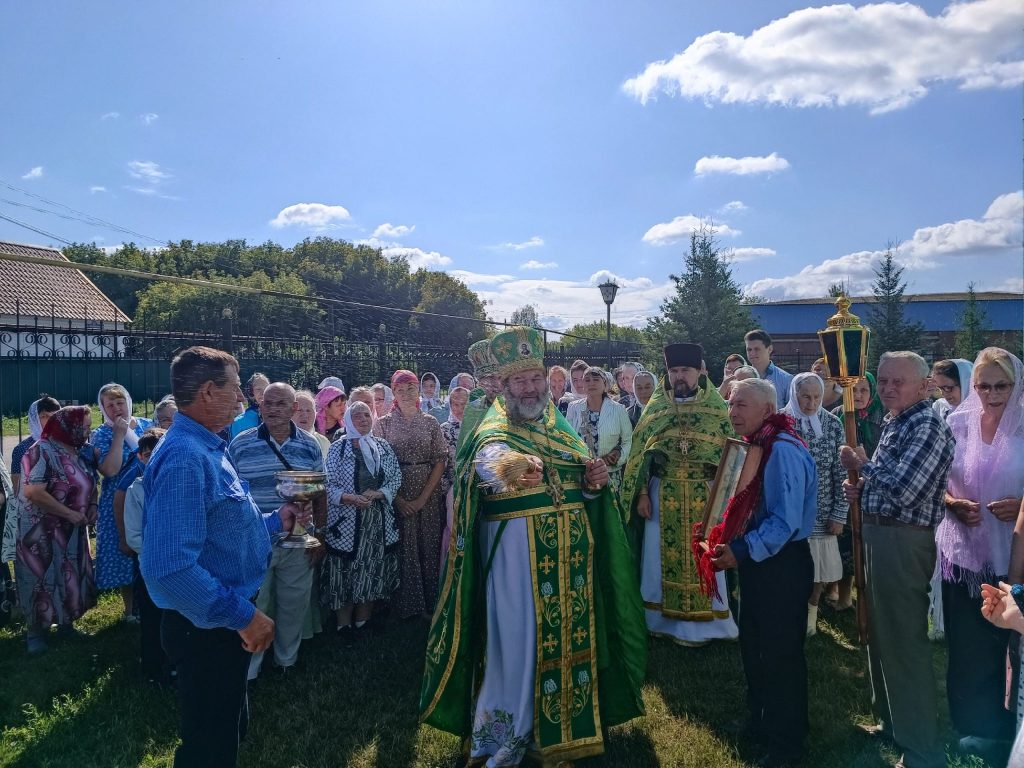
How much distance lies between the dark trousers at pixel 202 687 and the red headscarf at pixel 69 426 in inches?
138

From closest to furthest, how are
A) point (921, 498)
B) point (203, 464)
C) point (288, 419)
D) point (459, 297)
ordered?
1. point (203, 464)
2. point (921, 498)
3. point (288, 419)
4. point (459, 297)

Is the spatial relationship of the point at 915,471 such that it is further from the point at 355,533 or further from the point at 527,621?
the point at 355,533

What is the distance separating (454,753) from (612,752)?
2.96 ft

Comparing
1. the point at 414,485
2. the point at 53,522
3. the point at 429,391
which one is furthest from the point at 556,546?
the point at 429,391

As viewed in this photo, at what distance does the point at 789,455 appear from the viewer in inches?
132

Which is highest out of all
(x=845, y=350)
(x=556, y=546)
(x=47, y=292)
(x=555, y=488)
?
(x=47, y=292)

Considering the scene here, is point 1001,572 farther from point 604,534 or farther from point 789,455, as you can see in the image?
point 604,534

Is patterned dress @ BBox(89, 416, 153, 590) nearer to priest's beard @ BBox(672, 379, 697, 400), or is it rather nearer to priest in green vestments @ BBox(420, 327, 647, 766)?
priest in green vestments @ BBox(420, 327, 647, 766)

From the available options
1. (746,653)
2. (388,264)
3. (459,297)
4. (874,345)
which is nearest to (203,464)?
(746,653)

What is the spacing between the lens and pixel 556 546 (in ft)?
11.8

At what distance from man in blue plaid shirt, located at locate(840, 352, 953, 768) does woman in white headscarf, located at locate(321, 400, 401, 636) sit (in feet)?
11.5

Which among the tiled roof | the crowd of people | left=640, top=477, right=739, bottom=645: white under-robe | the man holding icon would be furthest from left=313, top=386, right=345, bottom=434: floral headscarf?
the tiled roof

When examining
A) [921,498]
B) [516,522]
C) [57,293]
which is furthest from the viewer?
A: [57,293]

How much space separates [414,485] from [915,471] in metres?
3.88
